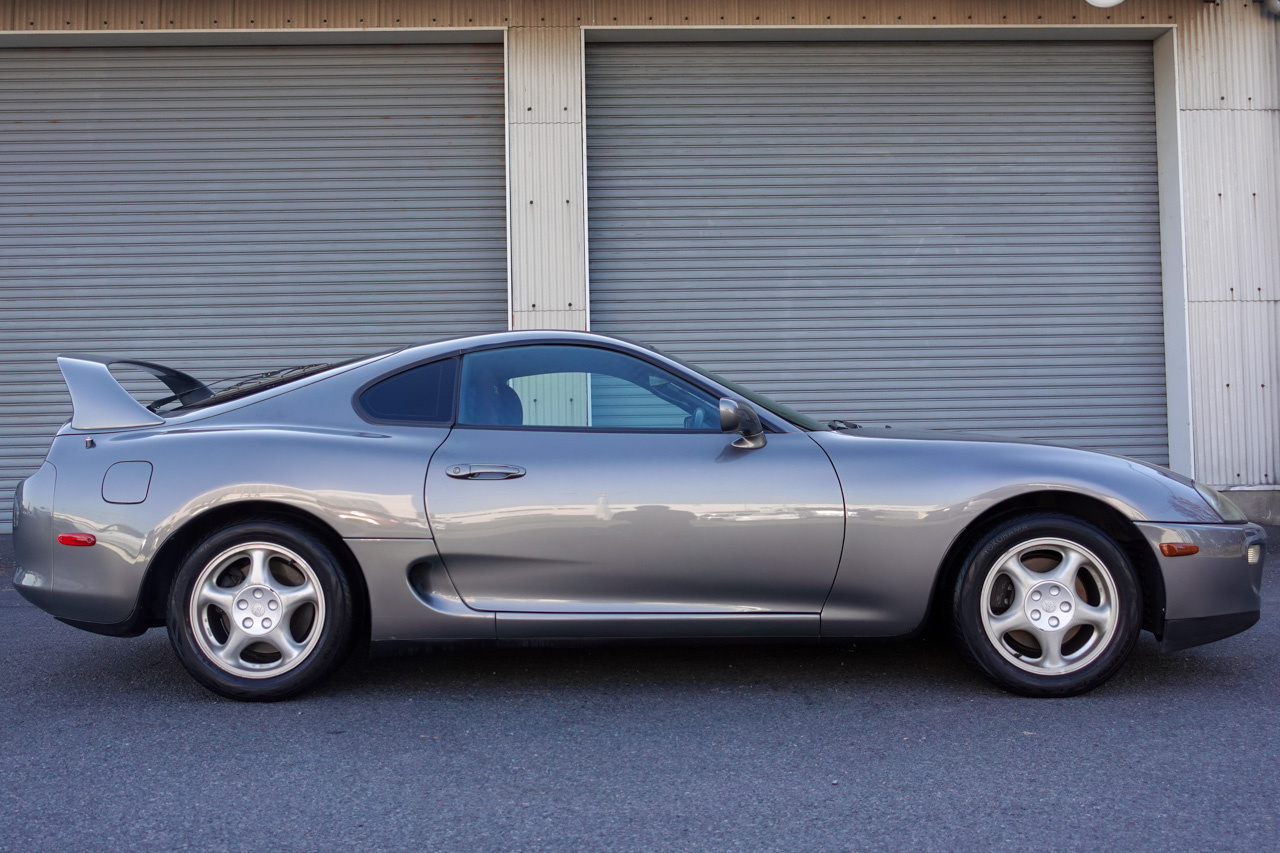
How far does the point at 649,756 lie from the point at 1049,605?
5.01 feet

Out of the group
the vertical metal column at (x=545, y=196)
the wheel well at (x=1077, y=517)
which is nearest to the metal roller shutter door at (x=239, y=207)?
the vertical metal column at (x=545, y=196)

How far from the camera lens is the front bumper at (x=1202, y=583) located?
351 centimetres

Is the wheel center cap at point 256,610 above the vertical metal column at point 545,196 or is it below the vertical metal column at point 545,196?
below

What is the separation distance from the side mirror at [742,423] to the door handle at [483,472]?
738mm

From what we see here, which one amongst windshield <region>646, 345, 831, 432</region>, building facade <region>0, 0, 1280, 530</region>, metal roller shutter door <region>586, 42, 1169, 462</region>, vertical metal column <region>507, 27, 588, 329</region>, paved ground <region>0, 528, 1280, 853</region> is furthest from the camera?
metal roller shutter door <region>586, 42, 1169, 462</region>

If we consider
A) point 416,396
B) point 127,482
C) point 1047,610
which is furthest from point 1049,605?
point 127,482

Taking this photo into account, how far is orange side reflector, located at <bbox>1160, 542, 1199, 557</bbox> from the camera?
11.5ft

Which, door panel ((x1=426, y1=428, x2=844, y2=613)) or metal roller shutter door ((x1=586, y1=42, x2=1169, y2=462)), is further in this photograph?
metal roller shutter door ((x1=586, y1=42, x2=1169, y2=462))

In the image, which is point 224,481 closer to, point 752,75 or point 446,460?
point 446,460

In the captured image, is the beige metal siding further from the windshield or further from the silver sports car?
the windshield

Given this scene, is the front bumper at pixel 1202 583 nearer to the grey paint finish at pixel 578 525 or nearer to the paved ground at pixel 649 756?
the grey paint finish at pixel 578 525

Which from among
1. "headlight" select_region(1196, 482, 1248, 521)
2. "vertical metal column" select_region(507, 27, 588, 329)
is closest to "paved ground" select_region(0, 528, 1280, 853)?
"headlight" select_region(1196, 482, 1248, 521)

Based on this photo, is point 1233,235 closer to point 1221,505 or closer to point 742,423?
point 1221,505

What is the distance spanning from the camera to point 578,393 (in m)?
3.90
